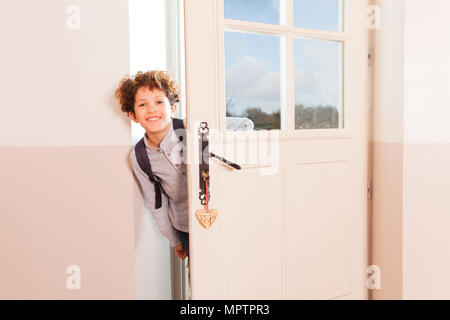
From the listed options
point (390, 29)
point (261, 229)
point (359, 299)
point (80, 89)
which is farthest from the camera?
point (359, 299)

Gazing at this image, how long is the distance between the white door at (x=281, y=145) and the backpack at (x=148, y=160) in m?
0.23

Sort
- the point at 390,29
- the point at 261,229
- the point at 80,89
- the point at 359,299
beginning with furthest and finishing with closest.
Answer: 1. the point at 359,299
2. the point at 390,29
3. the point at 261,229
4. the point at 80,89

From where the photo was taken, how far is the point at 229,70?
1413mm

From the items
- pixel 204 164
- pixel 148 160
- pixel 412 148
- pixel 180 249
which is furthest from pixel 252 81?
pixel 180 249

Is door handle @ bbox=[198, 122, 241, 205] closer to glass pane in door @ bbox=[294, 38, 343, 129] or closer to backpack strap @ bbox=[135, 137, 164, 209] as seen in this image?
backpack strap @ bbox=[135, 137, 164, 209]

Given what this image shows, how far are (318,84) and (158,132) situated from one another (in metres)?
0.76

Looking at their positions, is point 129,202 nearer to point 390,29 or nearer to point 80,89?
point 80,89

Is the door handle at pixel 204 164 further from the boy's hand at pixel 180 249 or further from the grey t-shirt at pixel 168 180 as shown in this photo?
the boy's hand at pixel 180 249

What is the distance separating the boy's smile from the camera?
1434 mm

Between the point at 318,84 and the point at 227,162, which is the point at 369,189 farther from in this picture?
the point at 227,162

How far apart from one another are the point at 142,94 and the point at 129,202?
446 mm

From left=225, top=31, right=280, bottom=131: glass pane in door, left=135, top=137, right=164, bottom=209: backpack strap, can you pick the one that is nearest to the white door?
left=225, top=31, right=280, bottom=131: glass pane in door

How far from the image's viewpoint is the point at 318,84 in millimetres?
1604
